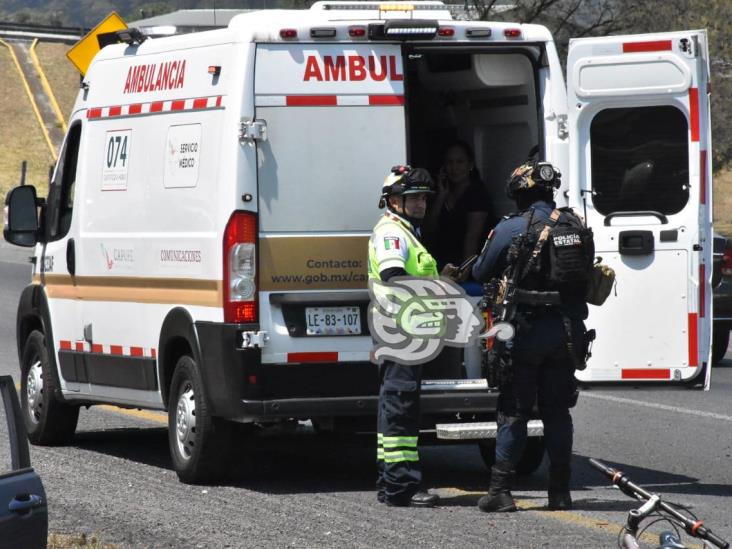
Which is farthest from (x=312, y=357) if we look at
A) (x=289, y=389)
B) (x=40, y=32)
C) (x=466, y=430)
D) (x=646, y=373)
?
(x=40, y=32)

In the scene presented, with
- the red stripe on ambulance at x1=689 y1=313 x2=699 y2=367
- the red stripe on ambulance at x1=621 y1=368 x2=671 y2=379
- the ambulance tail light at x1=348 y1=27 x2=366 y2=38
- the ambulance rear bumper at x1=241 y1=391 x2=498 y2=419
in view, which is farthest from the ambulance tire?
the red stripe on ambulance at x1=689 y1=313 x2=699 y2=367

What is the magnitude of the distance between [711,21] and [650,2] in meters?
3.11

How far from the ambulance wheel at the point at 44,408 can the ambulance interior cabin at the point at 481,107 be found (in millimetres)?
2938

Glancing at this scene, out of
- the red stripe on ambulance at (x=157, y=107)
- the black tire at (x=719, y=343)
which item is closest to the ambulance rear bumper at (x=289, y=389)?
the red stripe on ambulance at (x=157, y=107)

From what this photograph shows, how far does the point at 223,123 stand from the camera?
8.52m

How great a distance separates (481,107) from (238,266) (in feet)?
8.48

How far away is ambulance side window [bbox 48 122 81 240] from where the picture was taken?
10.4 meters

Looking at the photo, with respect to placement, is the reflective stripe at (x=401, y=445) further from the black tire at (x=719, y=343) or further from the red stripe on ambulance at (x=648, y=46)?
the black tire at (x=719, y=343)

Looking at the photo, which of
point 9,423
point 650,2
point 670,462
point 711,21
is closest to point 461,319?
point 670,462

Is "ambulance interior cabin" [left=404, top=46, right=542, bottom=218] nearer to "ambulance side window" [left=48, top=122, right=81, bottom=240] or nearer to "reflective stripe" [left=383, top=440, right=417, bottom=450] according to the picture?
"reflective stripe" [left=383, top=440, right=417, bottom=450]

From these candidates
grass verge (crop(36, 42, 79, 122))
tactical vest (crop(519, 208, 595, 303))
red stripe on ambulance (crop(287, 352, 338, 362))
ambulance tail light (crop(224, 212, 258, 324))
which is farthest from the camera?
grass verge (crop(36, 42, 79, 122))

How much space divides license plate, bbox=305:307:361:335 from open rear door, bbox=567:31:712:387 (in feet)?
5.94

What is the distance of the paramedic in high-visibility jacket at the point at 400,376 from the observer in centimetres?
825

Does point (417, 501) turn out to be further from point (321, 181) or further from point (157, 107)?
point (157, 107)
